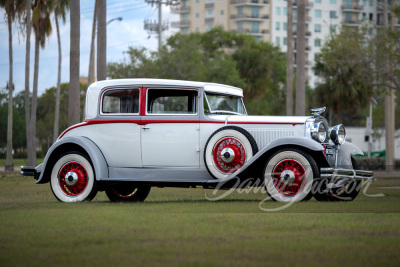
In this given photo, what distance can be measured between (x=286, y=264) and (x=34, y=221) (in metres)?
4.17

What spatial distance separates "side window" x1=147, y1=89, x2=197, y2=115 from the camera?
12.5 meters

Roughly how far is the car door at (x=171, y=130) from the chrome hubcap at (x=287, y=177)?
1.51 meters

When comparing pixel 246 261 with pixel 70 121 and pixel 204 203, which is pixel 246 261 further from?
pixel 70 121

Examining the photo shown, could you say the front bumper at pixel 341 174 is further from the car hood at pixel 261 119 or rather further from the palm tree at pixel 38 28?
the palm tree at pixel 38 28

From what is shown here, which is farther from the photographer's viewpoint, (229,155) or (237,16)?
(237,16)

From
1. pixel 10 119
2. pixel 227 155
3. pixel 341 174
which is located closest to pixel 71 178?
pixel 227 155

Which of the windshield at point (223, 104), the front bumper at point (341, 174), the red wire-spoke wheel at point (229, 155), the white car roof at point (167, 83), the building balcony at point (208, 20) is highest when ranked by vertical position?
the building balcony at point (208, 20)

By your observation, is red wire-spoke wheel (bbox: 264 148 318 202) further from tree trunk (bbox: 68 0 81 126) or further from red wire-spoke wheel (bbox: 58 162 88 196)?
Result: tree trunk (bbox: 68 0 81 126)

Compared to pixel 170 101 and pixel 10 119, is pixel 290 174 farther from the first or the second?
pixel 10 119

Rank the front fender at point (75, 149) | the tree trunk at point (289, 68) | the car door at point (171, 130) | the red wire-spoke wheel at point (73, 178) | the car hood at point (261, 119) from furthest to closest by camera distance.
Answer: the tree trunk at point (289, 68)
the red wire-spoke wheel at point (73, 178)
the front fender at point (75, 149)
the car door at point (171, 130)
the car hood at point (261, 119)

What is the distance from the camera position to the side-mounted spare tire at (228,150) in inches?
462

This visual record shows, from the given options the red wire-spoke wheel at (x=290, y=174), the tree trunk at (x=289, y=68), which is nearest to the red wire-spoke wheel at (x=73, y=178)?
the red wire-spoke wheel at (x=290, y=174)

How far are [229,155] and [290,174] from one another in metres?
1.06

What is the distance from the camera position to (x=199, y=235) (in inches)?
309
